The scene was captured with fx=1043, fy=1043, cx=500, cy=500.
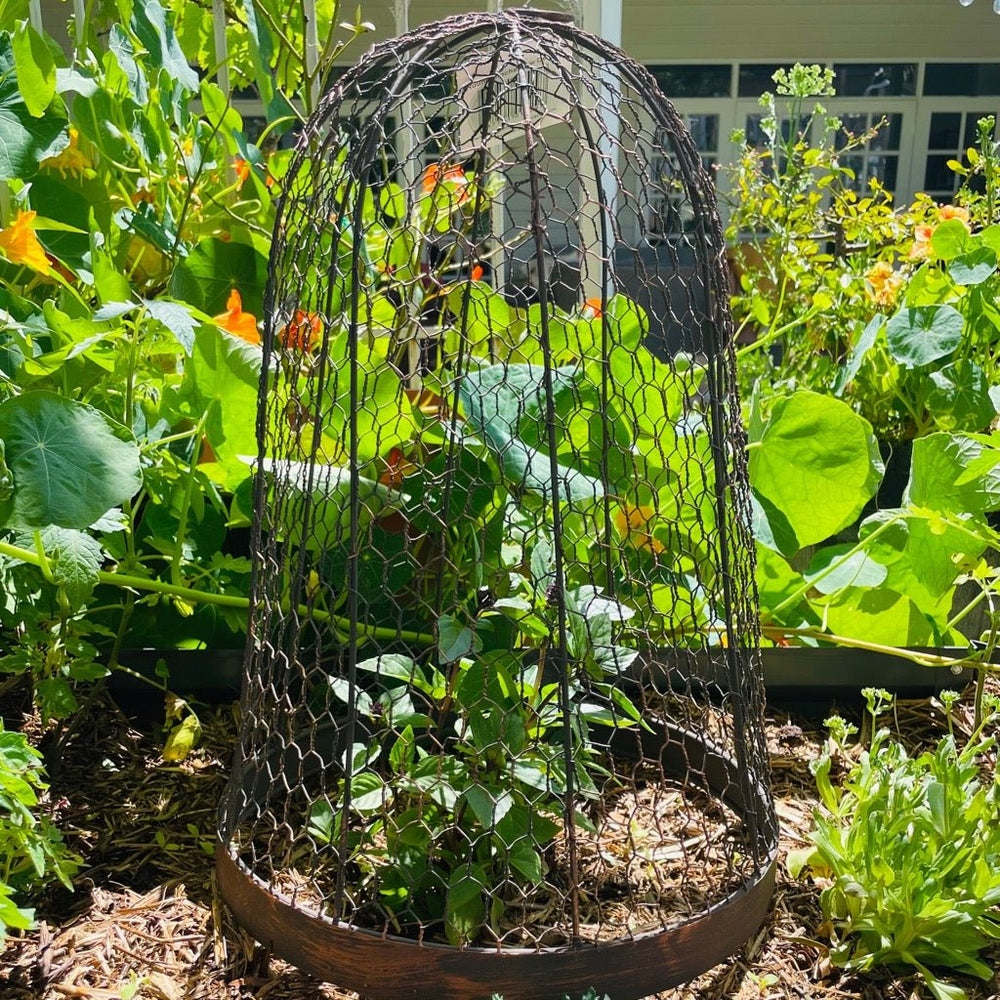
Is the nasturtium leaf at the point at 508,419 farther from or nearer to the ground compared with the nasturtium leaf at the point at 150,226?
nearer to the ground

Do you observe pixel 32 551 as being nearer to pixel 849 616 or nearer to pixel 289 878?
pixel 289 878

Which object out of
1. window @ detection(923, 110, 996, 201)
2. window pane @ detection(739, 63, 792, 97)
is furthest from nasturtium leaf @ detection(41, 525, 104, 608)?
window @ detection(923, 110, 996, 201)

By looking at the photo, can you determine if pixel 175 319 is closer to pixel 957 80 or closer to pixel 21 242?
pixel 21 242

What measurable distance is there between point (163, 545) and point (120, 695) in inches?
11.5

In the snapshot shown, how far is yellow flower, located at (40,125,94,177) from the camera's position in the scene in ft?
5.00

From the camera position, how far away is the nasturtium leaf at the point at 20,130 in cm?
123

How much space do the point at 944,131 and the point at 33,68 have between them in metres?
7.76

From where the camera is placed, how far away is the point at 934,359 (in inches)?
64.4

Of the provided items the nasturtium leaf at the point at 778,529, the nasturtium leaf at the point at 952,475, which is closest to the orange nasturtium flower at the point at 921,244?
the nasturtium leaf at the point at 952,475

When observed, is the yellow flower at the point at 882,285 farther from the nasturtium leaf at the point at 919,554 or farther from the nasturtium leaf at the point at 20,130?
the nasturtium leaf at the point at 20,130

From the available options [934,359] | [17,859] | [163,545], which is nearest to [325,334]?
[163,545]

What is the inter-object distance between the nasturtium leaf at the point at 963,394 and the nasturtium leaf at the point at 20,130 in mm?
1329

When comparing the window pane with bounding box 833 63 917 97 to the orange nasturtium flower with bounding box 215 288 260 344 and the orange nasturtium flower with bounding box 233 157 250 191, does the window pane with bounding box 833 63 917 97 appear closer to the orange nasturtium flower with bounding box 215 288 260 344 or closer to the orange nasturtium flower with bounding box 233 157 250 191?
the orange nasturtium flower with bounding box 233 157 250 191

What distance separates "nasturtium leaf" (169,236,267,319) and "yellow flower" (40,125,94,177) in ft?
0.75
